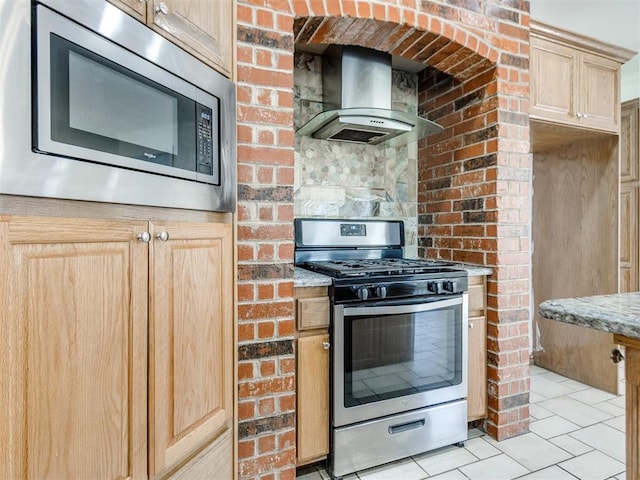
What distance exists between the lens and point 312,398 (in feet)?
5.32

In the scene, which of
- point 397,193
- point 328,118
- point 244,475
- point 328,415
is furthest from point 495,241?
point 244,475

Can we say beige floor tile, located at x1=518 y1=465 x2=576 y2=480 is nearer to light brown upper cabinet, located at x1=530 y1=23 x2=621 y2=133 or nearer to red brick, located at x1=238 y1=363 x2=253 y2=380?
red brick, located at x1=238 y1=363 x2=253 y2=380

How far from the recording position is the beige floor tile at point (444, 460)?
5.76 feet

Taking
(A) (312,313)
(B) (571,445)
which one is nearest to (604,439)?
(B) (571,445)

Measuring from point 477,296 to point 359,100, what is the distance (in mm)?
1301

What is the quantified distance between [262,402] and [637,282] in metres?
3.32

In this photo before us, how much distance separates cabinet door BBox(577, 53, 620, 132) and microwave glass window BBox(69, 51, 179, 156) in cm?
256

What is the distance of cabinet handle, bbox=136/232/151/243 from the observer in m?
0.90

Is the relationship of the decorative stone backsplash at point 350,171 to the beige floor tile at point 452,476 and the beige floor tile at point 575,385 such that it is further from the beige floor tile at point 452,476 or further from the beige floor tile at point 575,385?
the beige floor tile at point 575,385

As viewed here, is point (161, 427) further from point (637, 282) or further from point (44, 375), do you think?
point (637, 282)

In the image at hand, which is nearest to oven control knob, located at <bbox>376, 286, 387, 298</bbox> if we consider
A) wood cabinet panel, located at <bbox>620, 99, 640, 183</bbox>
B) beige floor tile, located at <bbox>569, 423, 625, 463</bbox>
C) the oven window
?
the oven window

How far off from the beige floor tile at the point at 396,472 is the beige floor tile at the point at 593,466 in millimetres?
696

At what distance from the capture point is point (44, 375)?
0.71 metres

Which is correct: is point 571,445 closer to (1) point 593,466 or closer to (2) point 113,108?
(1) point 593,466
